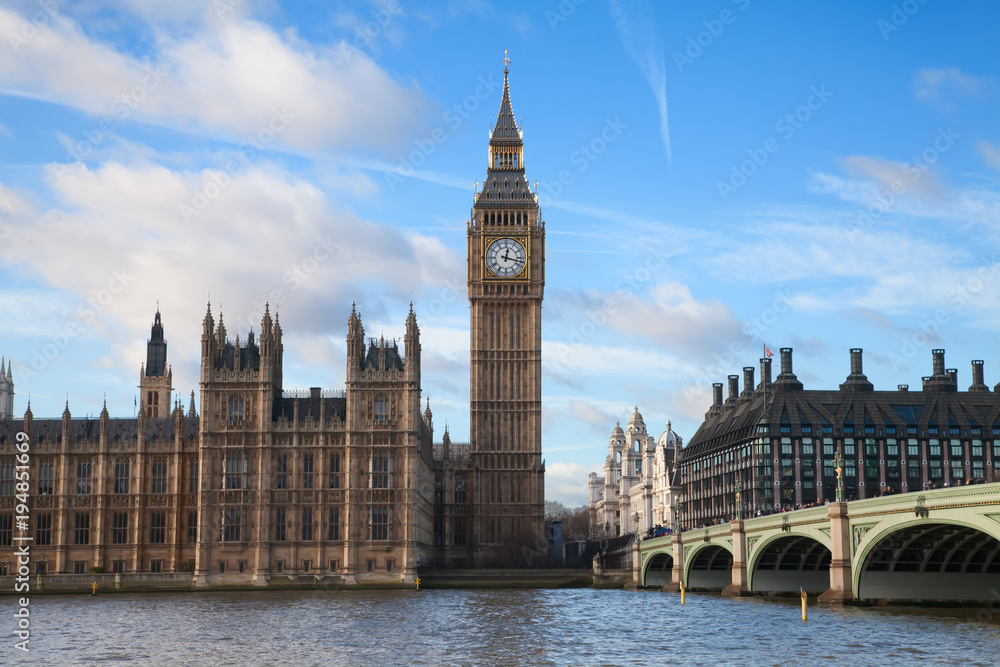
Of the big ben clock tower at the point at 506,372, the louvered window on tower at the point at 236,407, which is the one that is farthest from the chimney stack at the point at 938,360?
the louvered window on tower at the point at 236,407

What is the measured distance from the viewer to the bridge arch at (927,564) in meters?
73.3

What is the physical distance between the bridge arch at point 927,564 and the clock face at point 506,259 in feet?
279

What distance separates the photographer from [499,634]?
2751 inches

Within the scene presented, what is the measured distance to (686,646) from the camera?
63.0 meters

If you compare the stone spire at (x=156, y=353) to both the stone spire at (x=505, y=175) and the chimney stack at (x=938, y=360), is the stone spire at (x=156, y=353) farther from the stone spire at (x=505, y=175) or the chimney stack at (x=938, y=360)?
the chimney stack at (x=938, y=360)

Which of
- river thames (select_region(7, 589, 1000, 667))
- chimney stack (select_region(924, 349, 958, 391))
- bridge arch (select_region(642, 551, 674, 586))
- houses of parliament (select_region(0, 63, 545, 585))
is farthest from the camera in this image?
chimney stack (select_region(924, 349, 958, 391))

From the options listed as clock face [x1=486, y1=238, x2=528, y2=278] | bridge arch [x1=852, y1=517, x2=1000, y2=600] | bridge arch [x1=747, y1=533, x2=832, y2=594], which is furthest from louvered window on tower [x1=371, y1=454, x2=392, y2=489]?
bridge arch [x1=852, y1=517, x2=1000, y2=600]

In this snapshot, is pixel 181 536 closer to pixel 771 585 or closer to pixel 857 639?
pixel 771 585

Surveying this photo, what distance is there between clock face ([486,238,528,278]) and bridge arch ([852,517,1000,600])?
8510 cm

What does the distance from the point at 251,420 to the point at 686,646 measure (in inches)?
2805

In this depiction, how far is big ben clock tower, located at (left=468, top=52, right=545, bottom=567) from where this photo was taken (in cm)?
15262

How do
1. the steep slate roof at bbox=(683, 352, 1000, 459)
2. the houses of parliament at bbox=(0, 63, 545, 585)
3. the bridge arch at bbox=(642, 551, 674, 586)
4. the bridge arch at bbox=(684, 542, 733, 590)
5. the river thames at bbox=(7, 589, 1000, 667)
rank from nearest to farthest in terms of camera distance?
the river thames at bbox=(7, 589, 1000, 667) → the bridge arch at bbox=(684, 542, 733, 590) → the houses of parliament at bbox=(0, 63, 545, 585) → the bridge arch at bbox=(642, 551, 674, 586) → the steep slate roof at bbox=(683, 352, 1000, 459)

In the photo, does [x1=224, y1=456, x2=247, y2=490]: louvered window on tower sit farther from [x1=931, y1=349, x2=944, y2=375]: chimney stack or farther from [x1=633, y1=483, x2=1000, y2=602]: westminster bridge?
[x1=931, y1=349, x2=944, y2=375]: chimney stack

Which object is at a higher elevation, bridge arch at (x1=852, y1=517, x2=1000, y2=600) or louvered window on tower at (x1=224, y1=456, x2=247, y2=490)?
louvered window on tower at (x1=224, y1=456, x2=247, y2=490)
